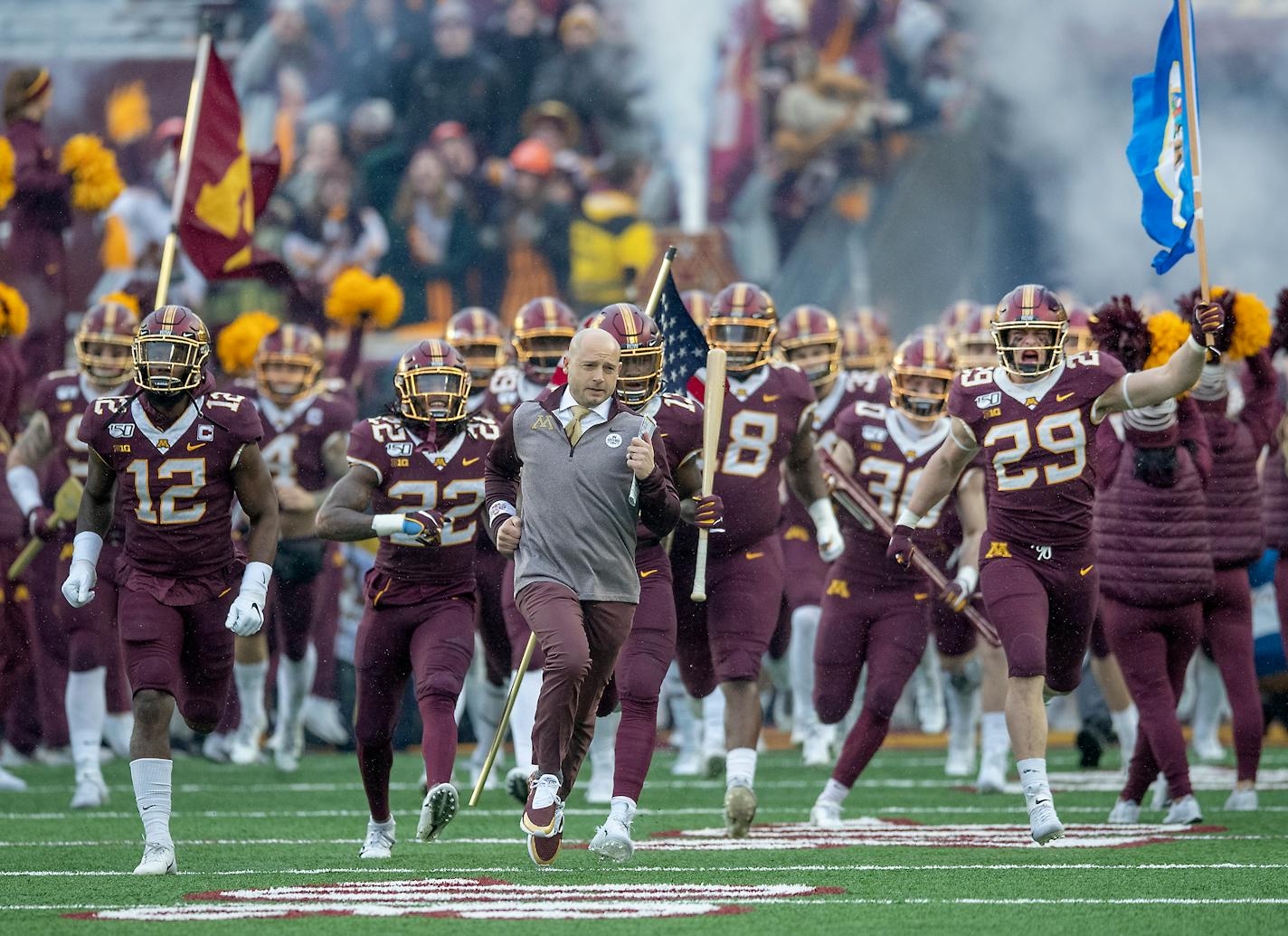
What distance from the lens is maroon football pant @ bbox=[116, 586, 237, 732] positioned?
297 inches

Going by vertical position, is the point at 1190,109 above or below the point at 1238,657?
above

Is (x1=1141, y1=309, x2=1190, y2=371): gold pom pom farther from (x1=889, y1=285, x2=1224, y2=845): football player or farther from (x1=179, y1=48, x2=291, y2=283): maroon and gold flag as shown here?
(x1=179, y1=48, x2=291, y2=283): maroon and gold flag

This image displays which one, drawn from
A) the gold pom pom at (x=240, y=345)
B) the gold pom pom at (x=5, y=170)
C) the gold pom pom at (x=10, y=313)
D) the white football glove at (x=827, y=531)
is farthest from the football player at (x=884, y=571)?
the gold pom pom at (x=5, y=170)

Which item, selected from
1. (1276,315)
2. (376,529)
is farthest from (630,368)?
(1276,315)

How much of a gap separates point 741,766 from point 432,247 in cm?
954

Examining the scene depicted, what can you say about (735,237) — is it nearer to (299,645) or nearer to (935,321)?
(935,321)

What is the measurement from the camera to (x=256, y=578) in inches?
303

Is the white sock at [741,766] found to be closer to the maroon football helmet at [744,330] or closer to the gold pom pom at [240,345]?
the maroon football helmet at [744,330]

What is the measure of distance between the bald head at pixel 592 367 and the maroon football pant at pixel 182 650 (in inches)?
58.1

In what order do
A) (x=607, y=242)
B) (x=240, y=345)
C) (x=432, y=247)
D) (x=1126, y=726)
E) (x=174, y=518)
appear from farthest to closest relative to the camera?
(x=607, y=242) → (x=432, y=247) → (x=240, y=345) → (x=1126, y=726) → (x=174, y=518)

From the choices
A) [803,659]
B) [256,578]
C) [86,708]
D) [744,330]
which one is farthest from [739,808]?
[803,659]

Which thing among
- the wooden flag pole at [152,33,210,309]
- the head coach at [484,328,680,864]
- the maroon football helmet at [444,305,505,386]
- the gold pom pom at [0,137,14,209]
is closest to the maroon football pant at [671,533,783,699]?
the head coach at [484,328,680,864]

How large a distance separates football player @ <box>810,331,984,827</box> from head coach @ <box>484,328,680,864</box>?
1.81m

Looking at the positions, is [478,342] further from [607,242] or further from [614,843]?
[607,242]
